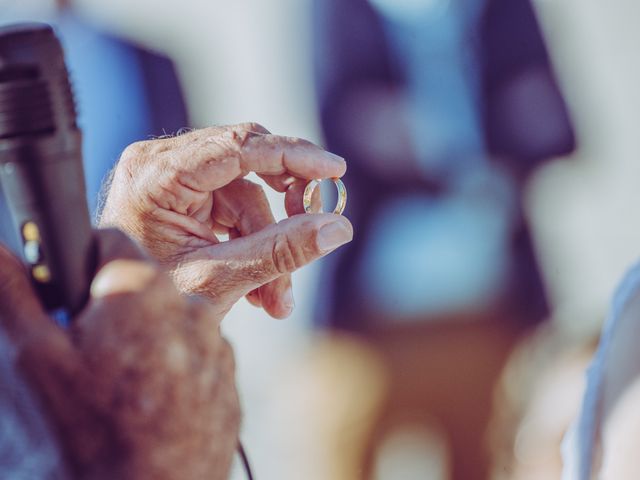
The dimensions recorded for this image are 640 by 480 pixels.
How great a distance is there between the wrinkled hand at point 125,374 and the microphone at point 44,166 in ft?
0.05

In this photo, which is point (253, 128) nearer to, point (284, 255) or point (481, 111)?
point (284, 255)

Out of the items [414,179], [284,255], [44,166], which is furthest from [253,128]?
[414,179]

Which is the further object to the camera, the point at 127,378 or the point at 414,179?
the point at 414,179

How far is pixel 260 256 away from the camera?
2.73ft

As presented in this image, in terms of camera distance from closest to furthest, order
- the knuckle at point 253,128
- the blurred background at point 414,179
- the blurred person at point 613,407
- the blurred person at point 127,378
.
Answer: the blurred person at point 127,378
the blurred person at point 613,407
the knuckle at point 253,128
the blurred background at point 414,179

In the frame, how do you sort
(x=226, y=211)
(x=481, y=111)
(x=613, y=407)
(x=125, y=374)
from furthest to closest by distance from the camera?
1. (x=481, y=111)
2. (x=226, y=211)
3. (x=613, y=407)
4. (x=125, y=374)

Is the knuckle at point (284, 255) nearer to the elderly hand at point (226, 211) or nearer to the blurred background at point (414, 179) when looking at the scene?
the elderly hand at point (226, 211)

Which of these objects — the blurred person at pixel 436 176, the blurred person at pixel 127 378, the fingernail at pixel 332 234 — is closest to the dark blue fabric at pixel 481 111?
the blurred person at pixel 436 176

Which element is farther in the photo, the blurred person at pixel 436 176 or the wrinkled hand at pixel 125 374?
the blurred person at pixel 436 176

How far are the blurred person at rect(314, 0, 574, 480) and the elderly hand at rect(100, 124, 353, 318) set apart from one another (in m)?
0.48

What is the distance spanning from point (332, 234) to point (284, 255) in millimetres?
56

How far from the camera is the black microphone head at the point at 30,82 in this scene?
39 centimetres

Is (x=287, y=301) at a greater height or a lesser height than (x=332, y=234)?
lesser

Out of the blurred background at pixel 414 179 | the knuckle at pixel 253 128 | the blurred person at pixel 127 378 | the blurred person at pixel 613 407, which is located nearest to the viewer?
the blurred person at pixel 127 378
